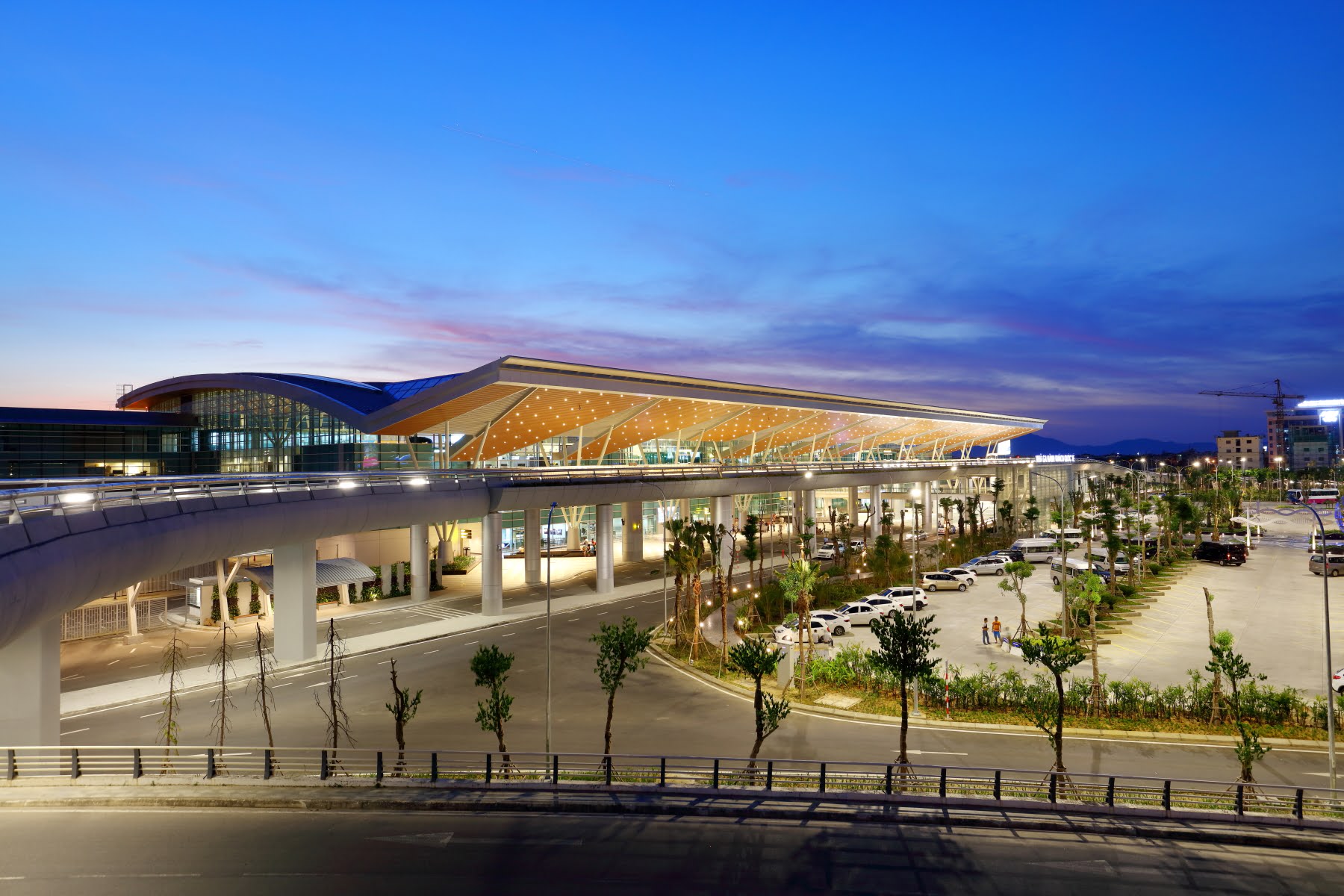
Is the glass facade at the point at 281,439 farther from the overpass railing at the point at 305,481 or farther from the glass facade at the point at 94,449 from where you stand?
the overpass railing at the point at 305,481

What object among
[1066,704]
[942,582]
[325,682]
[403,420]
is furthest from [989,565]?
[325,682]

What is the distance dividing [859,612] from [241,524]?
31.7 m

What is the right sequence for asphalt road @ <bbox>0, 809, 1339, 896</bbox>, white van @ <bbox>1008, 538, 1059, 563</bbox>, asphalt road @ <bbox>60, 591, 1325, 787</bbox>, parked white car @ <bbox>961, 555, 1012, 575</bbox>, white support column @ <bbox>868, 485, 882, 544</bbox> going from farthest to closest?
white support column @ <bbox>868, 485, 882, 544</bbox>, white van @ <bbox>1008, 538, 1059, 563</bbox>, parked white car @ <bbox>961, 555, 1012, 575</bbox>, asphalt road @ <bbox>60, 591, 1325, 787</bbox>, asphalt road @ <bbox>0, 809, 1339, 896</bbox>

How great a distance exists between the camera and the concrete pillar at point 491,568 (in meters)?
44.0

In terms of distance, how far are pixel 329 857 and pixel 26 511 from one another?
363 inches

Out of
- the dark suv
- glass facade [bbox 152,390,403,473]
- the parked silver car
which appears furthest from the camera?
the dark suv

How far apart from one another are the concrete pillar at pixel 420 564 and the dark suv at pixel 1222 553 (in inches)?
2502

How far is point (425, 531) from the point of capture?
50.1 metres

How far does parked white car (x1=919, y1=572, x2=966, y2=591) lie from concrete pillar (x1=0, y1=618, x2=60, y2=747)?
4937 cm

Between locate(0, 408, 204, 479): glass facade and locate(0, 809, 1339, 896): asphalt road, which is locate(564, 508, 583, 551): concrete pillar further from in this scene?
locate(0, 809, 1339, 896): asphalt road

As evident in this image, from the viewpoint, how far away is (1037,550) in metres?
65.8

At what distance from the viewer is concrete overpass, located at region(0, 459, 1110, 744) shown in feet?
48.5

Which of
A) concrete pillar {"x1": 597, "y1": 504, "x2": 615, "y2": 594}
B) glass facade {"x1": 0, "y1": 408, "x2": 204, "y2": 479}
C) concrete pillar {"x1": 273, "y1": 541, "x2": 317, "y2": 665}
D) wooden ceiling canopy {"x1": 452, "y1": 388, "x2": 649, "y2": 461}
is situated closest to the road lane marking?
concrete pillar {"x1": 273, "y1": 541, "x2": 317, "y2": 665}

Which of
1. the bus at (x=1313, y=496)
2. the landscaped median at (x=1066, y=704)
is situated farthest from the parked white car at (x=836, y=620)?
the bus at (x=1313, y=496)
